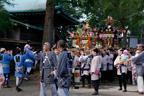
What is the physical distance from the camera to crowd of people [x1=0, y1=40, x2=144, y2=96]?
16.9ft

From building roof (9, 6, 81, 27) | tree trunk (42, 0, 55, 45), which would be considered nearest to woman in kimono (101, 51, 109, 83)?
tree trunk (42, 0, 55, 45)

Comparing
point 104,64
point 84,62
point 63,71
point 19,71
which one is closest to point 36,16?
point 104,64

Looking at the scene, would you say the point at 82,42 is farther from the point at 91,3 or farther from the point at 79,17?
the point at 79,17

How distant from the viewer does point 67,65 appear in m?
5.16

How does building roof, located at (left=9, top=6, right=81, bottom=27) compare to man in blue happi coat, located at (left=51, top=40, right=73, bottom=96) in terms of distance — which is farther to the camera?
building roof, located at (left=9, top=6, right=81, bottom=27)

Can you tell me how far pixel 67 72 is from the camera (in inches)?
→ 203

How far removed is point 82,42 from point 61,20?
11.2ft

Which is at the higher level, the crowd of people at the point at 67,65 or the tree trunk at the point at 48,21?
the tree trunk at the point at 48,21

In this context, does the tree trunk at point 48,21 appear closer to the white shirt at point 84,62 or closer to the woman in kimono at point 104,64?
the woman in kimono at point 104,64

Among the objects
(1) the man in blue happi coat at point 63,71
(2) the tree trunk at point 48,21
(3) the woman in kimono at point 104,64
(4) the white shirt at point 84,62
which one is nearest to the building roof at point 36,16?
(2) the tree trunk at point 48,21

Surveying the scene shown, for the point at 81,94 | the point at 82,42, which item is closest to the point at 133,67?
the point at 81,94

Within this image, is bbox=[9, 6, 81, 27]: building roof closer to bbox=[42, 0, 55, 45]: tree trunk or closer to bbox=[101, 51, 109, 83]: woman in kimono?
bbox=[42, 0, 55, 45]: tree trunk

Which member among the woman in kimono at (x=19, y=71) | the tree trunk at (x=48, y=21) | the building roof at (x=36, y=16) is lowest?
the woman in kimono at (x=19, y=71)

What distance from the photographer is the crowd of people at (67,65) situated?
16.9 ft
